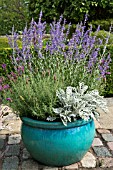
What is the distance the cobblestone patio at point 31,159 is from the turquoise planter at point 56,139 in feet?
0.47

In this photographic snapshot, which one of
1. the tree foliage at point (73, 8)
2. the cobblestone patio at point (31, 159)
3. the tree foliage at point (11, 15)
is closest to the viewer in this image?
the cobblestone patio at point (31, 159)

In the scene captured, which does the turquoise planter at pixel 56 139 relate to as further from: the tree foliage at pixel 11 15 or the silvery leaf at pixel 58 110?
the tree foliage at pixel 11 15

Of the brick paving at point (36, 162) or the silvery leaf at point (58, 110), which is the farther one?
the brick paving at point (36, 162)

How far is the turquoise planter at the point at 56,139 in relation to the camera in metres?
2.77

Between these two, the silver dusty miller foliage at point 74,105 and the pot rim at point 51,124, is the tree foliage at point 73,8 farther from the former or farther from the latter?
the pot rim at point 51,124

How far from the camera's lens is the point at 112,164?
3.01 meters

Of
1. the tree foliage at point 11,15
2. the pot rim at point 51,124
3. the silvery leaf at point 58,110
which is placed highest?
the silvery leaf at point 58,110

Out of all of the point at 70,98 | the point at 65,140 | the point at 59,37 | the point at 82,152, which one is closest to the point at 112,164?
the point at 82,152

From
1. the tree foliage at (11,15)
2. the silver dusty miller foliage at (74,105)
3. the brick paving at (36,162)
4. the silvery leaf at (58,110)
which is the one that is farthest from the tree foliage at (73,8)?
the silvery leaf at (58,110)

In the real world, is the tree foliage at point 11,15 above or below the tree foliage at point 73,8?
below

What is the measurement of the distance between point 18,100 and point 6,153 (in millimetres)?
666

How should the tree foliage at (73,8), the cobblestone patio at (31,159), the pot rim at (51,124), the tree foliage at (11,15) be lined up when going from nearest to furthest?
the pot rim at (51,124) < the cobblestone patio at (31,159) < the tree foliage at (73,8) < the tree foliage at (11,15)

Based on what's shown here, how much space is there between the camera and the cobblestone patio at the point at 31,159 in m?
2.98

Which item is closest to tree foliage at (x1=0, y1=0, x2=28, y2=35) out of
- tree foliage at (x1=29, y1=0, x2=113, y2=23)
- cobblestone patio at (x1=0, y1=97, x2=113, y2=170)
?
tree foliage at (x1=29, y1=0, x2=113, y2=23)
